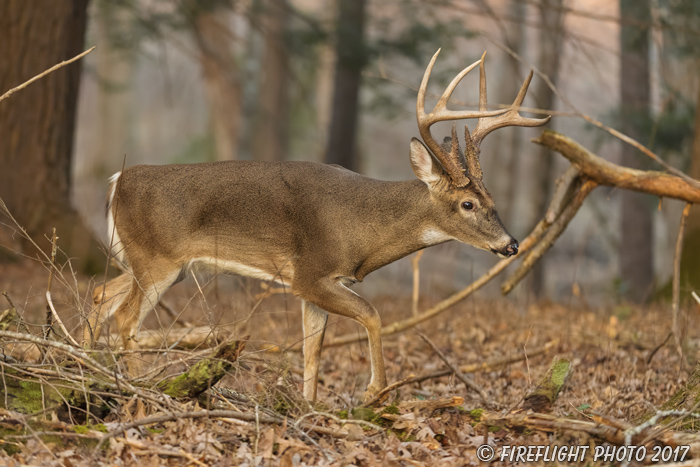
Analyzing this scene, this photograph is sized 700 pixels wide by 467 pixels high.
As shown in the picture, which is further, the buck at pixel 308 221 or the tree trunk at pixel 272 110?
the tree trunk at pixel 272 110

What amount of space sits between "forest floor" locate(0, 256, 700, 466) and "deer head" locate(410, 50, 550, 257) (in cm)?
77

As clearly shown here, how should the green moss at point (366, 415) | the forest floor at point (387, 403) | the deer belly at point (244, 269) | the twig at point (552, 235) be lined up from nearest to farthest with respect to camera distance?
the forest floor at point (387, 403), the green moss at point (366, 415), the deer belly at point (244, 269), the twig at point (552, 235)

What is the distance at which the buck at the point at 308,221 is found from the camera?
5816 millimetres

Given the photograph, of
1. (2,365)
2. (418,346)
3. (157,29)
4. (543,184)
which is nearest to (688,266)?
(418,346)

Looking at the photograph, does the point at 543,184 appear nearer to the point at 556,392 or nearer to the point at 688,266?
the point at 688,266

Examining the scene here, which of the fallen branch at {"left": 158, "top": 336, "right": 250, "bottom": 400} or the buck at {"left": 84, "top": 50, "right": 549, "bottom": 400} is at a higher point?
the buck at {"left": 84, "top": 50, "right": 549, "bottom": 400}

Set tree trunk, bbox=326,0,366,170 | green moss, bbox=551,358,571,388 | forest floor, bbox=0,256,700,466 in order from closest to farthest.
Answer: forest floor, bbox=0,256,700,466 < green moss, bbox=551,358,571,388 < tree trunk, bbox=326,0,366,170

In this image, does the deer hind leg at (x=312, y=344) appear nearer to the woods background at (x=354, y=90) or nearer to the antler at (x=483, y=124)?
the antler at (x=483, y=124)

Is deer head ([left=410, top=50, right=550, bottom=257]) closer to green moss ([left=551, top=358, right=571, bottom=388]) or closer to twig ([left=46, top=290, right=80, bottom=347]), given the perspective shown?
green moss ([left=551, top=358, right=571, bottom=388])

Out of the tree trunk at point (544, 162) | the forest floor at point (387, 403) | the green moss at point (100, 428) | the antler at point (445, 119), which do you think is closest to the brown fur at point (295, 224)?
the antler at point (445, 119)

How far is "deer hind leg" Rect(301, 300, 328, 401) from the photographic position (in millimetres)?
5918

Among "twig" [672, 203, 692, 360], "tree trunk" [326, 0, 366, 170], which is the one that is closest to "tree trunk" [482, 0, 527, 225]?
"tree trunk" [326, 0, 366, 170]

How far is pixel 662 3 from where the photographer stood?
13.5 metres

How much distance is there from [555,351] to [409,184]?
8.10 ft
